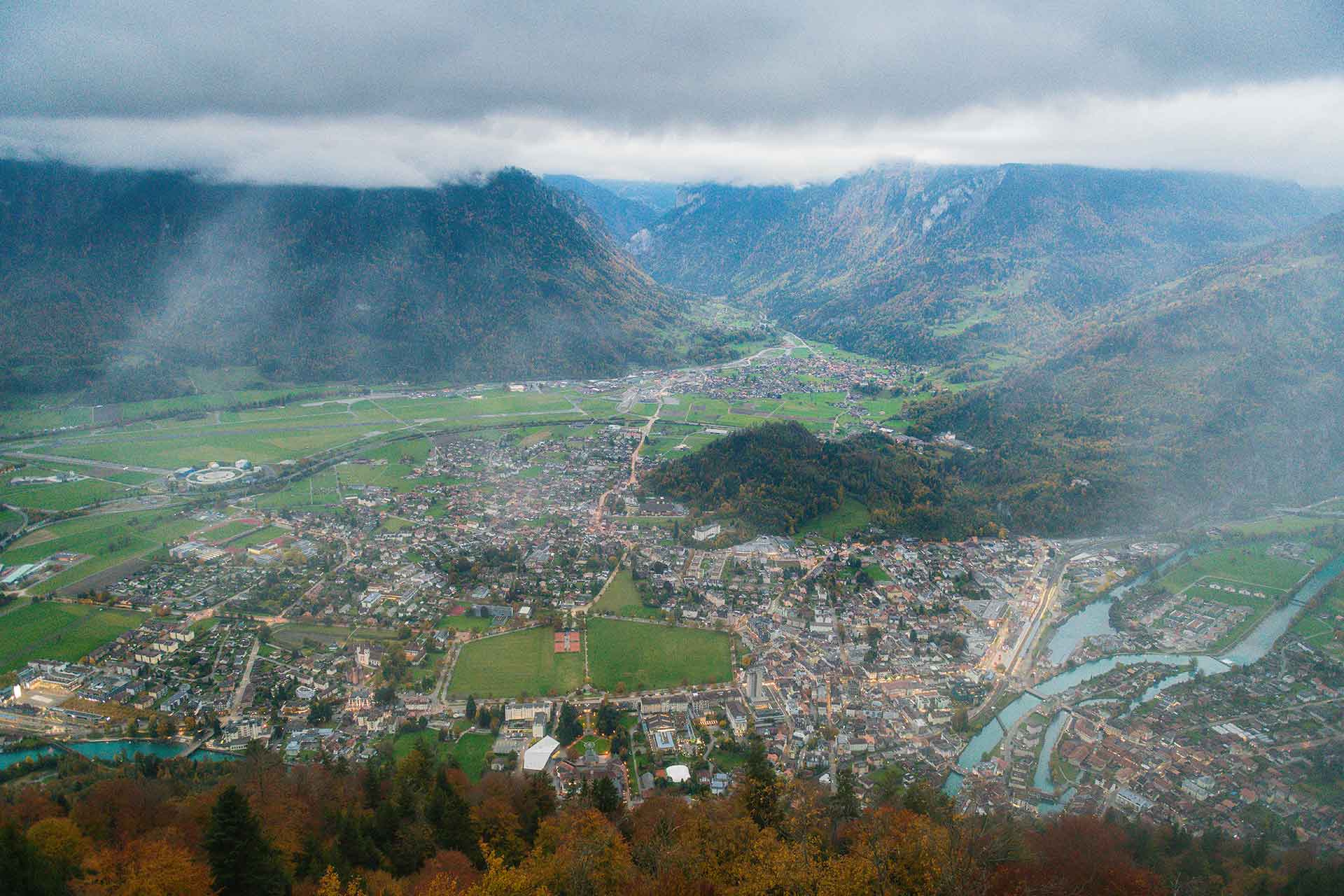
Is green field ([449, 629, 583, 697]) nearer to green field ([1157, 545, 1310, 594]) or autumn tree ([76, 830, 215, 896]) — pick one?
autumn tree ([76, 830, 215, 896])

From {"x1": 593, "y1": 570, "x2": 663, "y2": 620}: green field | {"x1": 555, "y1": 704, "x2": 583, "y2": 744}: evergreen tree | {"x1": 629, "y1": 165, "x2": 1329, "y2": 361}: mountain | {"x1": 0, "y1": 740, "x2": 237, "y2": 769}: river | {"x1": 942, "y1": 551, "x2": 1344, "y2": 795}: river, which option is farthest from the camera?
{"x1": 629, "y1": 165, "x2": 1329, "y2": 361}: mountain

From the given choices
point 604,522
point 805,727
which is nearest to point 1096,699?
point 805,727

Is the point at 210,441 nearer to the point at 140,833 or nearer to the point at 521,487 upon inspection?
the point at 521,487

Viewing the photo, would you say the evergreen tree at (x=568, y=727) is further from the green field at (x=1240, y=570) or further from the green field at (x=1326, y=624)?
the green field at (x=1326, y=624)

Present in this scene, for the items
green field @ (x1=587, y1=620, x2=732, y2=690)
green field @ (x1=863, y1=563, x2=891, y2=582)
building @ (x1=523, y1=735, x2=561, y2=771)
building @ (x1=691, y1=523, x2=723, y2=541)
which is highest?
building @ (x1=691, y1=523, x2=723, y2=541)

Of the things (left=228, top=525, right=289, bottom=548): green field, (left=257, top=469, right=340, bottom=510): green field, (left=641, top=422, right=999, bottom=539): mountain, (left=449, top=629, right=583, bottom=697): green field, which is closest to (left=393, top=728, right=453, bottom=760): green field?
(left=449, top=629, right=583, bottom=697): green field

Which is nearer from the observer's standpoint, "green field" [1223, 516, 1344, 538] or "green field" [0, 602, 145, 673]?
"green field" [0, 602, 145, 673]
